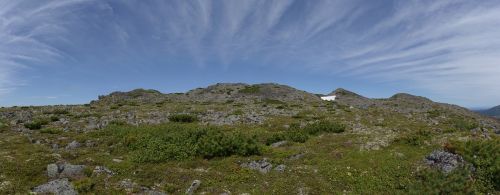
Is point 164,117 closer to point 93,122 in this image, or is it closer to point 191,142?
point 93,122

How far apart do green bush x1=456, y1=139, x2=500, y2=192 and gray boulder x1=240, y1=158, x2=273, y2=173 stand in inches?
391

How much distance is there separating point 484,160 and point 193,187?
14014mm

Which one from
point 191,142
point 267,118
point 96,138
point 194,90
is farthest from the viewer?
point 194,90

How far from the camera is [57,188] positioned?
1642 centimetres

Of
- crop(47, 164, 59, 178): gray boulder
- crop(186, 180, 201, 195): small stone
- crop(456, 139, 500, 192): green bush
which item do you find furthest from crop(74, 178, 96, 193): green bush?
crop(456, 139, 500, 192): green bush

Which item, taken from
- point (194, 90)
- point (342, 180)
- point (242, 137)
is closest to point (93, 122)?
point (242, 137)

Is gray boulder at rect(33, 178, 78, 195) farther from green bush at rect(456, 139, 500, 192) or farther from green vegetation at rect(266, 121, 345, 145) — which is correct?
green bush at rect(456, 139, 500, 192)

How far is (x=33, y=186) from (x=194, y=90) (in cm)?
7600

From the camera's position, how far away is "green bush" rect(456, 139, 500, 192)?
1648 cm

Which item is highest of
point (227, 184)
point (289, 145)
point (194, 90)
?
point (194, 90)

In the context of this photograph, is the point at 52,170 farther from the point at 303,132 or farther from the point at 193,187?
the point at 303,132

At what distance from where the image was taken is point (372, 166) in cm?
1919

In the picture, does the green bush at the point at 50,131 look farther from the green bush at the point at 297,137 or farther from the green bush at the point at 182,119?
the green bush at the point at 297,137

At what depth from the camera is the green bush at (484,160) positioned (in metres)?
16.5
